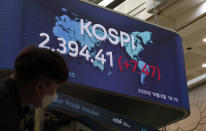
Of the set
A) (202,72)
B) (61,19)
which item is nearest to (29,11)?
(61,19)

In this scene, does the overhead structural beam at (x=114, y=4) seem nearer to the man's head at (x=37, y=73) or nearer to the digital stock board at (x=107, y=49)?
the digital stock board at (x=107, y=49)

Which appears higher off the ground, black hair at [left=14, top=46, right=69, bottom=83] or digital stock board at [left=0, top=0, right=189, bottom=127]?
digital stock board at [left=0, top=0, right=189, bottom=127]

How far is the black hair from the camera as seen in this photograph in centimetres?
144

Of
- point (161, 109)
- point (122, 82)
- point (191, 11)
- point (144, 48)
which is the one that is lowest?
point (161, 109)

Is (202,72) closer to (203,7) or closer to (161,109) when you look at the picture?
(203,7)

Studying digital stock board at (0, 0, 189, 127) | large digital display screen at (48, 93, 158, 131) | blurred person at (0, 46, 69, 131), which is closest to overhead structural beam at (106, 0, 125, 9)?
digital stock board at (0, 0, 189, 127)

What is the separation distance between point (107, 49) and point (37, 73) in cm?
238

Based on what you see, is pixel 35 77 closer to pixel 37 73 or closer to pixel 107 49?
pixel 37 73

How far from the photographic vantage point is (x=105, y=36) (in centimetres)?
385

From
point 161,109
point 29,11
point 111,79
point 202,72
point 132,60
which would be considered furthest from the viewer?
point 202,72

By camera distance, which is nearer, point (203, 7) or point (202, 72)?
point (203, 7)

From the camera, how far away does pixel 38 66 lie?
56.7 inches

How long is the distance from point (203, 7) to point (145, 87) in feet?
14.9

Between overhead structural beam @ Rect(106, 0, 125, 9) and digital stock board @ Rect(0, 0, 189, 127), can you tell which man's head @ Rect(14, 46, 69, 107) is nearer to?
digital stock board @ Rect(0, 0, 189, 127)
